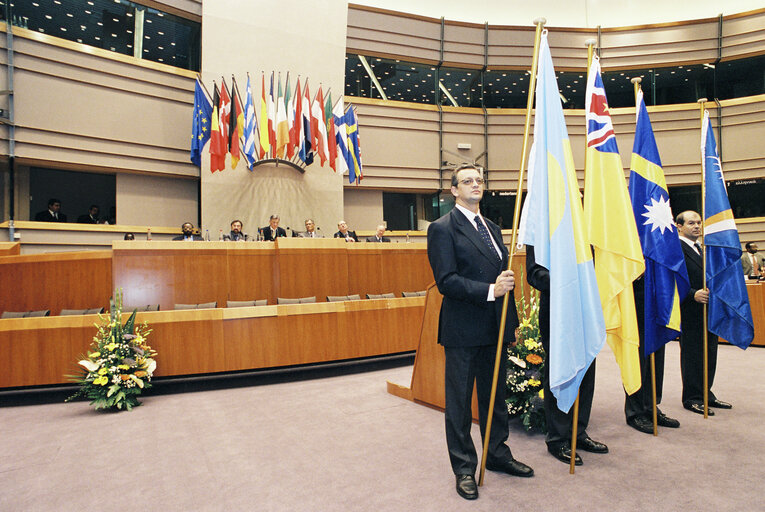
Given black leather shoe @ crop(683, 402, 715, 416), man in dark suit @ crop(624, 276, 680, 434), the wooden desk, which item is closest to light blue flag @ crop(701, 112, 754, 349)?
black leather shoe @ crop(683, 402, 715, 416)

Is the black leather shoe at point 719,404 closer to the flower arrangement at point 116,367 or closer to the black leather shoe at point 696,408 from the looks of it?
the black leather shoe at point 696,408

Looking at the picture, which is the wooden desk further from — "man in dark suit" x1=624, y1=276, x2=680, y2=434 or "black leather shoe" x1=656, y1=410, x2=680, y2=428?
"black leather shoe" x1=656, y1=410, x2=680, y2=428

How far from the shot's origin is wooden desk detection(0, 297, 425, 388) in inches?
159

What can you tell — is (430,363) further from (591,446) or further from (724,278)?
(724,278)

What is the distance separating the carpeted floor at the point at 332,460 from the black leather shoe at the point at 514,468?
6cm

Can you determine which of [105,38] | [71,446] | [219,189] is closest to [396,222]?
[219,189]

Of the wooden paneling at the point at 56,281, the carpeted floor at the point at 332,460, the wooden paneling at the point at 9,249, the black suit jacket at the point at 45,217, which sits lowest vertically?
the carpeted floor at the point at 332,460

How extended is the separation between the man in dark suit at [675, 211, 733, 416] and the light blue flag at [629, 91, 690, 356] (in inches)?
15.6

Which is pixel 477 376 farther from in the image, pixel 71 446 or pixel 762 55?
pixel 762 55

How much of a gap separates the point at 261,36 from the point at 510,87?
6.39 m

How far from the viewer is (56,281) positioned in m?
5.11

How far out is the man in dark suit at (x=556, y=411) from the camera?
2.45 m

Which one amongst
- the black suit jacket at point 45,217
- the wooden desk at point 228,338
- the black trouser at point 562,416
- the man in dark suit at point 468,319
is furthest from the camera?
the black suit jacket at point 45,217

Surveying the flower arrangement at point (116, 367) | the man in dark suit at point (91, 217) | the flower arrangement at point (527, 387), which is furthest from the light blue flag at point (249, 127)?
the flower arrangement at point (527, 387)
